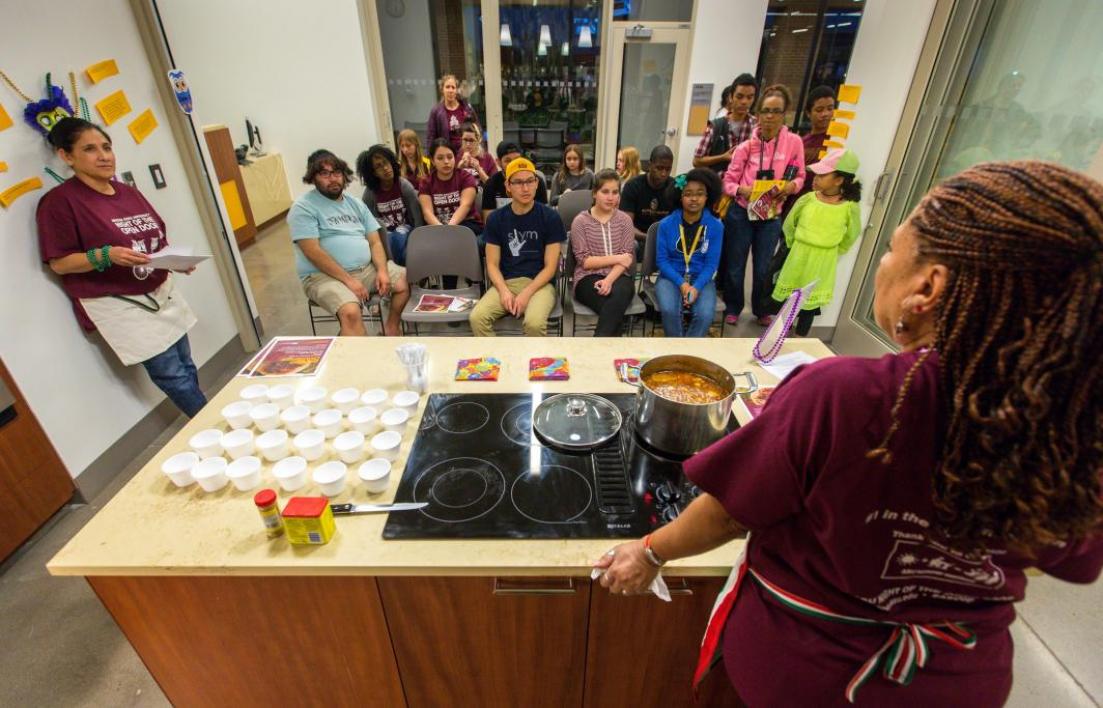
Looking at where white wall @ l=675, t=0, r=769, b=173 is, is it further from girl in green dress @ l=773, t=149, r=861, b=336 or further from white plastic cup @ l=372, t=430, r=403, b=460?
white plastic cup @ l=372, t=430, r=403, b=460

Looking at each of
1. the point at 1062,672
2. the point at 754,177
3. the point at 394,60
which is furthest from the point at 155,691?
the point at 394,60

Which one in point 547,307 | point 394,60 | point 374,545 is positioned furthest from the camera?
point 394,60

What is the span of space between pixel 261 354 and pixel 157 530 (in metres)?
0.71

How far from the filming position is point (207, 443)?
1150mm

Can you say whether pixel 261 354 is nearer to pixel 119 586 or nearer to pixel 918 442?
pixel 119 586

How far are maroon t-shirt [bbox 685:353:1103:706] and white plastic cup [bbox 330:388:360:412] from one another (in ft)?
3.04

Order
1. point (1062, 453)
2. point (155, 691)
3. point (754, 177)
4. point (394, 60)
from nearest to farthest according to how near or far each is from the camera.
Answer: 1. point (1062, 453)
2. point (155, 691)
3. point (754, 177)
4. point (394, 60)

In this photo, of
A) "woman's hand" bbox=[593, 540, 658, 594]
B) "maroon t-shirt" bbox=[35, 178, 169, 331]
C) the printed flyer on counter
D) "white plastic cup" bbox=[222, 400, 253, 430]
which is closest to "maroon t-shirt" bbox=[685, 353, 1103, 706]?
"woman's hand" bbox=[593, 540, 658, 594]

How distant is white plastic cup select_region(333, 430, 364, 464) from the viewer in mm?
1143

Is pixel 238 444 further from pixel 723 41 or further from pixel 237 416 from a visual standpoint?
pixel 723 41

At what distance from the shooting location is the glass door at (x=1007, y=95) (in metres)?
2.19

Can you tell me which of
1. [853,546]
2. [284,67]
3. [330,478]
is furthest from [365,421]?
[284,67]

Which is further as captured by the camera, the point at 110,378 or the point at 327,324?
the point at 327,324

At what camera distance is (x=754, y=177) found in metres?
3.21
